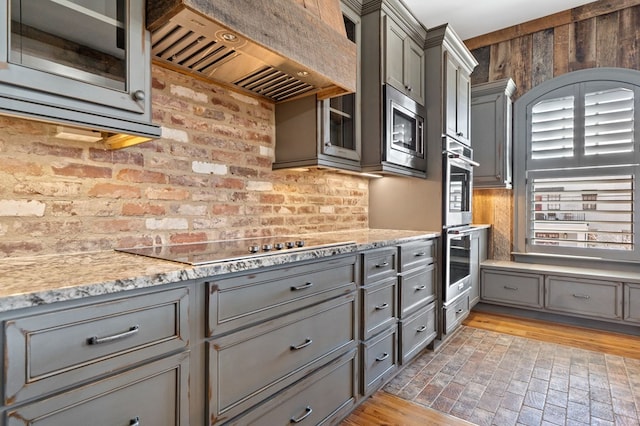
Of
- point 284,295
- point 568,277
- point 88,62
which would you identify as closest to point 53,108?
point 88,62

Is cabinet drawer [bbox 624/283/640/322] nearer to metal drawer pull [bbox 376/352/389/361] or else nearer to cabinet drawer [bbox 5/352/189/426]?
metal drawer pull [bbox 376/352/389/361]

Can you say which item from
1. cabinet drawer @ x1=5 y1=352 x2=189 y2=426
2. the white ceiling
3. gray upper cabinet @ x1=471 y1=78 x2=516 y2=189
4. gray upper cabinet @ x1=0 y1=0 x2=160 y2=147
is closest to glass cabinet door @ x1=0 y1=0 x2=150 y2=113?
gray upper cabinet @ x1=0 y1=0 x2=160 y2=147

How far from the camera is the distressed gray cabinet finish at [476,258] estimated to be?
3.54 metres

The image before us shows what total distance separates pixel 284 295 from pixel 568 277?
3.27m

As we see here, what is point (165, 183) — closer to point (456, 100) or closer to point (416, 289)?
point (416, 289)

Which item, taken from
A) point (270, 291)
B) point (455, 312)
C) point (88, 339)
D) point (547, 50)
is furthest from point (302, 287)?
point (547, 50)

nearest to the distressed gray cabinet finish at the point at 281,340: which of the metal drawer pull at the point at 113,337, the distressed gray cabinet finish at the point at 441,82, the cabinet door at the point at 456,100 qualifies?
the metal drawer pull at the point at 113,337

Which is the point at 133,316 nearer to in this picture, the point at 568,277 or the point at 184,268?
the point at 184,268

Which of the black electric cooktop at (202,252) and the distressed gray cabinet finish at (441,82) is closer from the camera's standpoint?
the black electric cooktop at (202,252)

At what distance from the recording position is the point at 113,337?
0.91 m

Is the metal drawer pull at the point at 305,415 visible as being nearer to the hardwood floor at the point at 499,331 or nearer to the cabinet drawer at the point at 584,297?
the hardwood floor at the point at 499,331

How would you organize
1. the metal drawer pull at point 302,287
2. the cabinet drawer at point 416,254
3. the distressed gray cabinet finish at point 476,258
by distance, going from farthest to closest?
the distressed gray cabinet finish at point 476,258 → the cabinet drawer at point 416,254 → the metal drawer pull at point 302,287

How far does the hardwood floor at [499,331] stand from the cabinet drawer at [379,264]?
28.7 inches

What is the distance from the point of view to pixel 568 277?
3410 millimetres
